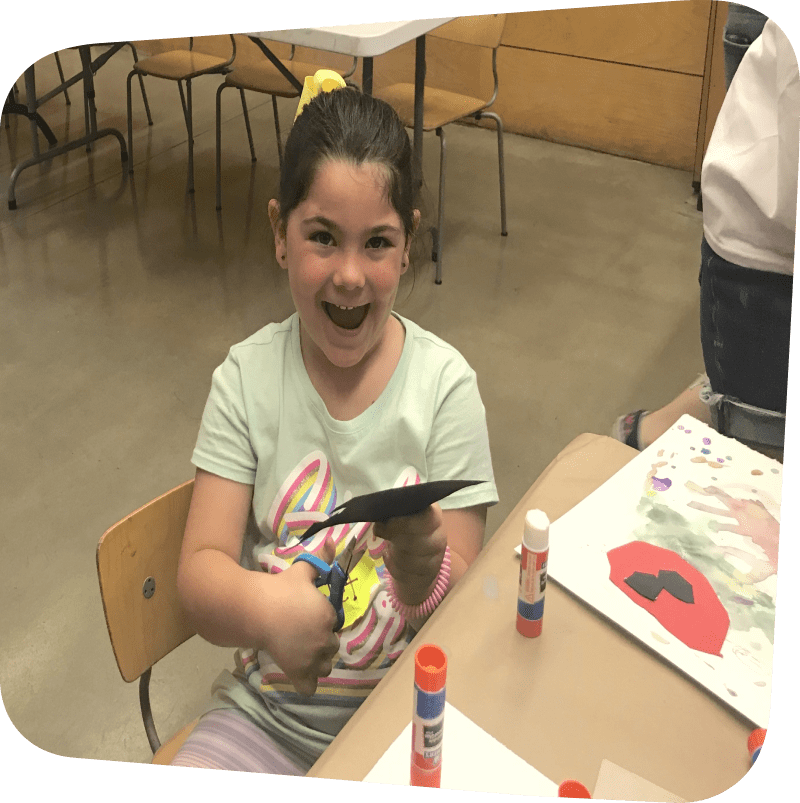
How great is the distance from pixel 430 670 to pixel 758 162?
Answer: 525 mm

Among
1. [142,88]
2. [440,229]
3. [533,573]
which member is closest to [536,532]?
[533,573]

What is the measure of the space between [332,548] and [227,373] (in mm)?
221

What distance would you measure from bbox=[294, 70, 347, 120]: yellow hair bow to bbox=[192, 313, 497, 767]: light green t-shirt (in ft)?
0.76

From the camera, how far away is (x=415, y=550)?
85 centimetres

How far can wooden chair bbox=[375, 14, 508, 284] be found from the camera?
36.6 inches

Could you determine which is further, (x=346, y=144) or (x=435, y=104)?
(x=435, y=104)

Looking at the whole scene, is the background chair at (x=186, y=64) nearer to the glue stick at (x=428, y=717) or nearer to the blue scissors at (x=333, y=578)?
the blue scissors at (x=333, y=578)

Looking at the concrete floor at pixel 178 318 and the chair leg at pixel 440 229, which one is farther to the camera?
the chair leg at pixel 440 229

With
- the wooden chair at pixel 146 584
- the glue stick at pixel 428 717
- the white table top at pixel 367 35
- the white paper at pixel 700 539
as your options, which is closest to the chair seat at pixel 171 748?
the wooden chair at pixel 146 584

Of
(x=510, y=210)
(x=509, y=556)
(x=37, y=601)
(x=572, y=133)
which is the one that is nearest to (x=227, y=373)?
(x=509, y=556)

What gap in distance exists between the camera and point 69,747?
1264mm

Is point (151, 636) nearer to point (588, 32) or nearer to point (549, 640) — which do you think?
point (549, 640)

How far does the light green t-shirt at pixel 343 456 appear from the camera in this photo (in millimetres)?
920

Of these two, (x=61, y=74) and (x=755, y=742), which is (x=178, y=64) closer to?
(x=61, y=74)
